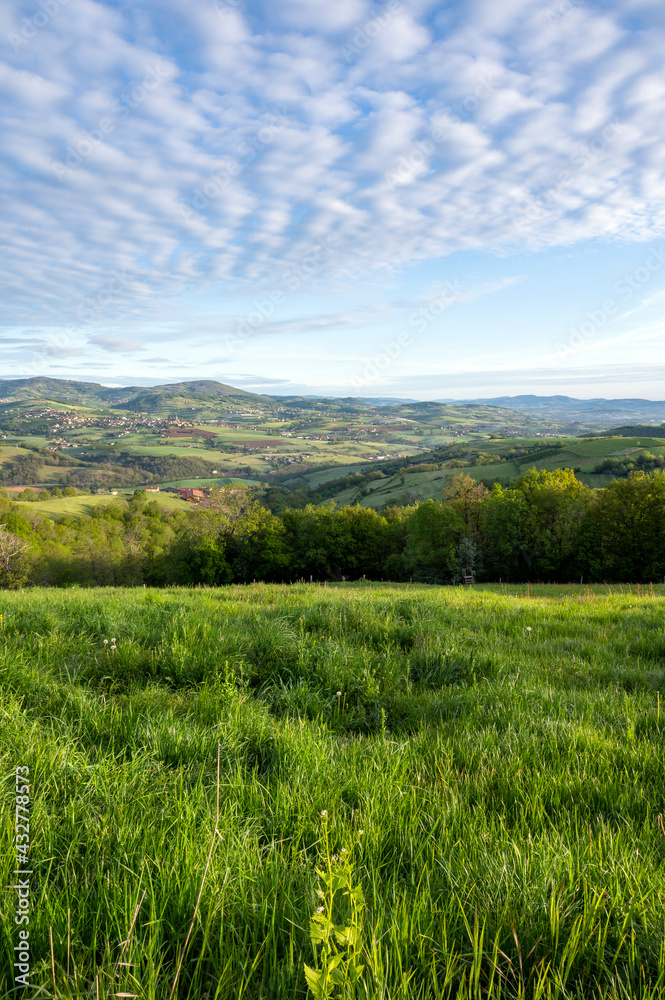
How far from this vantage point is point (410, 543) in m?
52.8

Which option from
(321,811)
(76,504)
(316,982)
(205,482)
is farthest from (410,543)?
(205,482)

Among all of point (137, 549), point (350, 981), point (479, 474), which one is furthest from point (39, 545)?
point (479, 474)

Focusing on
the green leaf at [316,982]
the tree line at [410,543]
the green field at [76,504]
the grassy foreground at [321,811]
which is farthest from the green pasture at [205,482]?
the green leaf at [316,982]

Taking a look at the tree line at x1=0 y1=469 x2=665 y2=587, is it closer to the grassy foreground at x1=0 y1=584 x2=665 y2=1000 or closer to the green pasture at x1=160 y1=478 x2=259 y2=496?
the grassy foreground at x1=0 y1=584 x2=665 y2=1000

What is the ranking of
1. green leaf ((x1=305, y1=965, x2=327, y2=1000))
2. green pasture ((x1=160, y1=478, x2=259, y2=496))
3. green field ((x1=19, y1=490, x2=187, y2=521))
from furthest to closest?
green pasture ((x1=160, y1=478, x2=259, y2=496)) → green field ((x1=19, y1=490, x2=187, y2=521)) → green leaf ((x1=305, y1=965, x2=327, y2=1000))

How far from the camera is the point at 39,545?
61625 mm

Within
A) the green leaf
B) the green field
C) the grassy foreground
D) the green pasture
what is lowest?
the green field

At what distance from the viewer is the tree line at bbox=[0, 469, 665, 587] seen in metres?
43.6

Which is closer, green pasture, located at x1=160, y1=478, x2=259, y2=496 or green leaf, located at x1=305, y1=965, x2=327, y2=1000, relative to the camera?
green leaf, located at x1=305, y1=965, x2=327, y2=1000

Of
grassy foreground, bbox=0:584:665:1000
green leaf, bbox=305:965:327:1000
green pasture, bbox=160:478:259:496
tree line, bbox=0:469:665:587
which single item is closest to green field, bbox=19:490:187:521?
green pasture, bbox=160:478:259:496

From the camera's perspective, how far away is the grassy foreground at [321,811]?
5.51 ft

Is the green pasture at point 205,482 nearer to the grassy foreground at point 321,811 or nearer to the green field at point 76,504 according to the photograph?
the green field at point 76,504

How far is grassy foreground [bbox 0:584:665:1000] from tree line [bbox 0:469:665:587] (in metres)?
36.2

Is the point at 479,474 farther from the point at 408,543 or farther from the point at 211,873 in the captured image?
the point at 211,873
